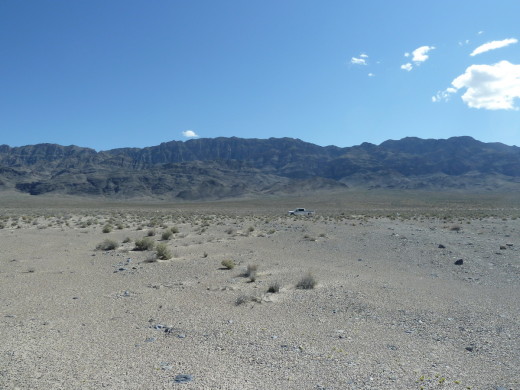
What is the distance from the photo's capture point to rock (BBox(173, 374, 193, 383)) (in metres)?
6.17

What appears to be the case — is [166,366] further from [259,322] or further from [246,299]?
[246,299]

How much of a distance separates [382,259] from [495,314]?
8.74 metres

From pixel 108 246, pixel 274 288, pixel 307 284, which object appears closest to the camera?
pixel 274 288

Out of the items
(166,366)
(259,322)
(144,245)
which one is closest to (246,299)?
(259,322)

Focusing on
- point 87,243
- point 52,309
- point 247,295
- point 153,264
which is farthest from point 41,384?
point 87,243

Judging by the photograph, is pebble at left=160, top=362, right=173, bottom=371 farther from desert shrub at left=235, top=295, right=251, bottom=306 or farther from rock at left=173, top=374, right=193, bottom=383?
desert shrub at left=235, top=295, right=251, bottom=306

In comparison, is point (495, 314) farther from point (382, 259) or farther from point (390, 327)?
point (382, 259)

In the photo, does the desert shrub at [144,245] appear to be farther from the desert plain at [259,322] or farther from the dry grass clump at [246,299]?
the dry grass clump at [246,299]

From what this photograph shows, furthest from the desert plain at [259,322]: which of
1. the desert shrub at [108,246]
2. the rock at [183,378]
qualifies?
the desert shrub at [108,246]

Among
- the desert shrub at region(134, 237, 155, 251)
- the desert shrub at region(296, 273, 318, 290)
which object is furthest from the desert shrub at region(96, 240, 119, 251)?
the desert shrub at region(296, 273, 318, 290)

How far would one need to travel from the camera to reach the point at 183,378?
20.5 feet

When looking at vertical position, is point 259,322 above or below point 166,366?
below

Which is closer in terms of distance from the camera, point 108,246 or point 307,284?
point 307,284

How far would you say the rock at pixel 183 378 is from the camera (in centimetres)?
617
